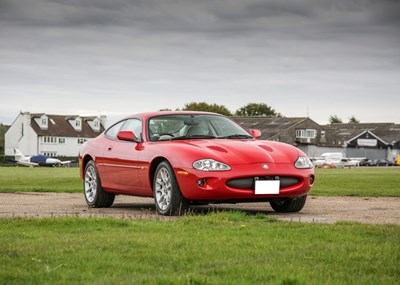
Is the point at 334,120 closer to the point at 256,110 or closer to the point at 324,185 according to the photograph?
the point at 256,110

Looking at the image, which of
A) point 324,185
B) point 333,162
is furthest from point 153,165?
point 333,162

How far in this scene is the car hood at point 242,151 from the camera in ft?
36.7

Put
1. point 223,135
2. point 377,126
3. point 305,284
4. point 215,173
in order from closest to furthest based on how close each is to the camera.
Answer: point 305,284 < point 215,173 < point 223,135 < point 377,126

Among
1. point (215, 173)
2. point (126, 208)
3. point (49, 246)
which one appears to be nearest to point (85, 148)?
point (126, 208)

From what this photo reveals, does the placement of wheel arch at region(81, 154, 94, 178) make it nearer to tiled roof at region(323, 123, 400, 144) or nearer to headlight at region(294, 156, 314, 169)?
headlight at region(294, 156, 314, 169)

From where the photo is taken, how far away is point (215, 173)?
11055 millimetres

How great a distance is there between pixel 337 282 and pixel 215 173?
580 centimetres

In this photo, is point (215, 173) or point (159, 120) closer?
point (215, 173)

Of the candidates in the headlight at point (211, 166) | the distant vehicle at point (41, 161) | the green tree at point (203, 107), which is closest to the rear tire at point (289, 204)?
the headlight at point (211, 166)

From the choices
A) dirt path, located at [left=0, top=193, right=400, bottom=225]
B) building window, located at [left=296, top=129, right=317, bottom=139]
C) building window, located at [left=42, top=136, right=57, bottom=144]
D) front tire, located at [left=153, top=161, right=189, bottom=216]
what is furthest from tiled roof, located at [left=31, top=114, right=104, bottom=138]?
front tire, located at [left=153, top=161, right=189, bottom=216]

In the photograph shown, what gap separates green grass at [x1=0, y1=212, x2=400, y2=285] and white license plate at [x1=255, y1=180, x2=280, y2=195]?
166cm

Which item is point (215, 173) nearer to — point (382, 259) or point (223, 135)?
point (223, 135)

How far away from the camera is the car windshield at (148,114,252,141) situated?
12359 mm

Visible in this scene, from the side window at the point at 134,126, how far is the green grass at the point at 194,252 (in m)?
3.55
